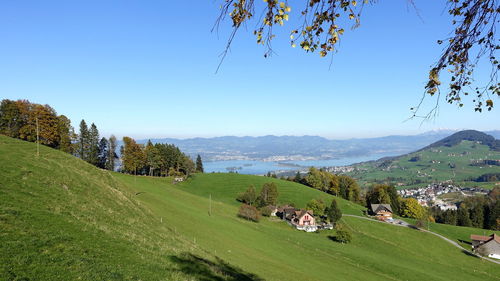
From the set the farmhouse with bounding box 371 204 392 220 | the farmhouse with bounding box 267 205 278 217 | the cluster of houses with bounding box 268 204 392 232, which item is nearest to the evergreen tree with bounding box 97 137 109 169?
the farmhouse with bounding box 267 205 278 217

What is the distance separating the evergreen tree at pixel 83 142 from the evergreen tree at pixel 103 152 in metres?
6.43

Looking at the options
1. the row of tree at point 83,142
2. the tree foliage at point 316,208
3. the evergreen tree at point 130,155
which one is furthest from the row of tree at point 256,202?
the evergreen tree at point 130,155

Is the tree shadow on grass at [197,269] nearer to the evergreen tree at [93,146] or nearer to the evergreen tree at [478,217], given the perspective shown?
the evergreen tree at [93,146]

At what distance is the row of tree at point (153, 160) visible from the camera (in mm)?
93625

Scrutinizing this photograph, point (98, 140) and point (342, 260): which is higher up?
point (98, 140)

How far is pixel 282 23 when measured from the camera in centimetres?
507

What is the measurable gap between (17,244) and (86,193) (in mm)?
12861

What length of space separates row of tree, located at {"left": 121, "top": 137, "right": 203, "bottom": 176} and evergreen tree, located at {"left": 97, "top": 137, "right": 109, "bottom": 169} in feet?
19.3

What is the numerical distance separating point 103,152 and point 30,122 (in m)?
32.0

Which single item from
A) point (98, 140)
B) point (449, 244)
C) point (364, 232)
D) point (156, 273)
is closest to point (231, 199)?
point (364, 232)

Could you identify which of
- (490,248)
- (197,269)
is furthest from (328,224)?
(197,269)

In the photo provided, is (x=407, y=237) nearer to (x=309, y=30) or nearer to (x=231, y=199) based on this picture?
(x=231, y=199)

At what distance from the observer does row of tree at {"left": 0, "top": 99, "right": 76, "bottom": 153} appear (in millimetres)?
62812

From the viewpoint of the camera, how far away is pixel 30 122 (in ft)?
212
